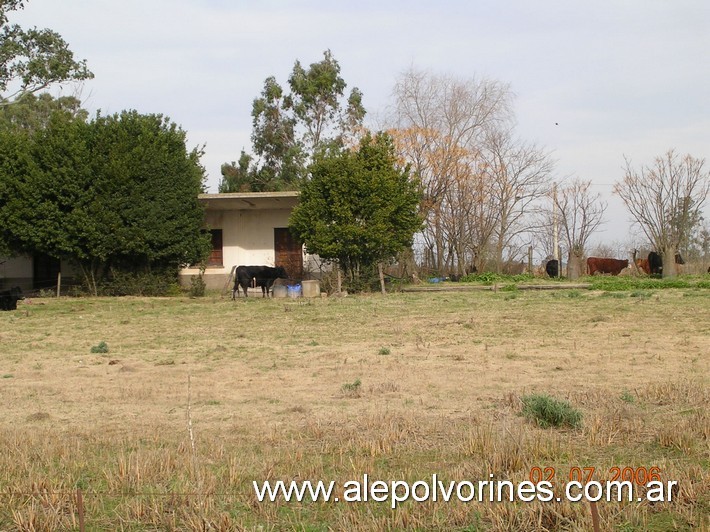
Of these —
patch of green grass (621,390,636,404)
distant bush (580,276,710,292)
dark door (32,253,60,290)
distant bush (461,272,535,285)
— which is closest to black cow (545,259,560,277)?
distant bush (461,272,535,285)

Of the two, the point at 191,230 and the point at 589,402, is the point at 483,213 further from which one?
the point at 589,402

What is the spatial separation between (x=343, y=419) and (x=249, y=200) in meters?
22.2

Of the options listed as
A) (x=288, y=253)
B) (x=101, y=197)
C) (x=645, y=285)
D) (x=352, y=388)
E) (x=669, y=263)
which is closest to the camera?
(x=352, y=388)

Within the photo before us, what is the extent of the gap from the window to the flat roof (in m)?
1.02

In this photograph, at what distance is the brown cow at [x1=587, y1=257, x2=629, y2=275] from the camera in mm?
32594

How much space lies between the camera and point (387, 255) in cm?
2645

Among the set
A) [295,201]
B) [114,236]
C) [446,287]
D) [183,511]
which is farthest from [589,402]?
[295,201]

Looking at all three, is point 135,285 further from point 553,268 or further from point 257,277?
point 553,268

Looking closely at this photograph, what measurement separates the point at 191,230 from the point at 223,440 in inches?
818

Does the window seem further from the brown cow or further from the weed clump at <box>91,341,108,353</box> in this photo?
the weed clump at <box>91,341,108,353</box>

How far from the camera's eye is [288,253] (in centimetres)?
3052

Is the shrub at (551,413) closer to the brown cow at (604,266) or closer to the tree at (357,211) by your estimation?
the tree at (357,211)

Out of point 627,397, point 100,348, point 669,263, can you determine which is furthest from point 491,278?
point 627,397

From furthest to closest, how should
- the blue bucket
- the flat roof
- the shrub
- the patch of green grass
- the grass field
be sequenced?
the flat roof, the blue bucket, the patch of green grass, the shrub, the grass field
